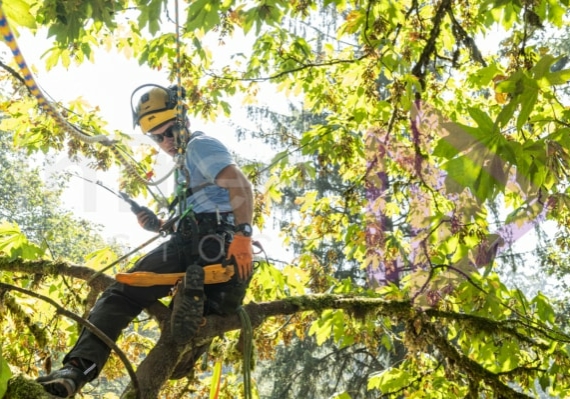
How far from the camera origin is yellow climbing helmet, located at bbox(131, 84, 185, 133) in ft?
12.3

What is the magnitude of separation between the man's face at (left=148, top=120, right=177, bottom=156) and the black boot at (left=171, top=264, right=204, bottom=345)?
1.10 m

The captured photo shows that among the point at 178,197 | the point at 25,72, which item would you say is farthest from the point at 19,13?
the point at 178,197

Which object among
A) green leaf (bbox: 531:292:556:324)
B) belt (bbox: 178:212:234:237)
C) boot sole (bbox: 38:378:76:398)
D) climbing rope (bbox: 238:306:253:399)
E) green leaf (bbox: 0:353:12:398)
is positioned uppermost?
belt (bbox: 178:212:234:237)

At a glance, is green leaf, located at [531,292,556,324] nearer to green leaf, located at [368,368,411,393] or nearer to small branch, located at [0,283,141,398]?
green leaf, located at [368,368,411,393]

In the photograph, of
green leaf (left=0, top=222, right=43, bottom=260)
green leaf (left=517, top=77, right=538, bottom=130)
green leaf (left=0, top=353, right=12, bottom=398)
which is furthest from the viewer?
green leaf (left=0, top=222, right=43, bottom=260)

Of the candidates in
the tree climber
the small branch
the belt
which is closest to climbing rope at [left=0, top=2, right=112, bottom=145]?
the tree climber

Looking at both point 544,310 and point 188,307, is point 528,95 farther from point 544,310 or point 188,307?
point 544,310

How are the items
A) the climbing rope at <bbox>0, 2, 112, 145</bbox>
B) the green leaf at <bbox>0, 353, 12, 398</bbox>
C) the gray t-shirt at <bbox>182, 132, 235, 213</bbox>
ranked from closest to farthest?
the green leaf at <bbox>0, 353, 12, 398</bbox>
the climbing rope at <bbox>0, 2, 112, 145</bbox>
the gray t-shirt at <bbox>182, 132, 235, 213</bbox>

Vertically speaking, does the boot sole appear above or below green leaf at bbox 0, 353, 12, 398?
above

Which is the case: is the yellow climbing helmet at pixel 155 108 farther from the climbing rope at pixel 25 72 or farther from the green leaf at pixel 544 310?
the green leaf at pixel 544 310

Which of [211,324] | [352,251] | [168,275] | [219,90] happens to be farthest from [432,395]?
[219,90]

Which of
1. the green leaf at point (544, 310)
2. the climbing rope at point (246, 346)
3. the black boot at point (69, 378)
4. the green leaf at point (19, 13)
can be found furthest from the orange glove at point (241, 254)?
the green leaf at point (544, 310)

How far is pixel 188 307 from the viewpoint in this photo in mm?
2889

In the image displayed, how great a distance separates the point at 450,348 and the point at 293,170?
2.12 m
